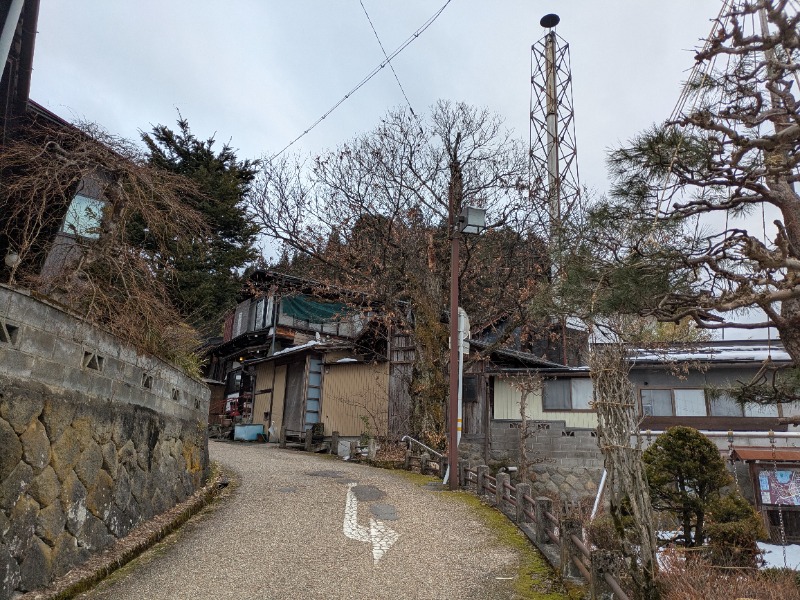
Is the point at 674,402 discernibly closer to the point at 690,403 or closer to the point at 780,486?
the point at 690,403

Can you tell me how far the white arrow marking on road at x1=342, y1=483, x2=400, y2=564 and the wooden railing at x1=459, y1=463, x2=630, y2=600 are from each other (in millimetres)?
2106

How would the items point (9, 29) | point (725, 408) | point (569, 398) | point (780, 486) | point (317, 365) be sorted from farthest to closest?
1. point (317, 365)
2. point (569, 398)
3. point (725, 408)
4. point (780, 486)
5. point (9, 29)

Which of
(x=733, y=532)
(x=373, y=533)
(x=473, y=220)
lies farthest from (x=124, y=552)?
(x=473, y=220)

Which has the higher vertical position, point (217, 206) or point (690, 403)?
point (217, 206)

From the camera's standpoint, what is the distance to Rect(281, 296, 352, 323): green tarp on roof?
2670 cm

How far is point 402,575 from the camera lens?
650 centimetres

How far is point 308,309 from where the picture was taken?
Answer: 27.1 metres

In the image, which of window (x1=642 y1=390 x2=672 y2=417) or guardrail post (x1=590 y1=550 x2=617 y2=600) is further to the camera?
window (x1=642 y1=390 x2=672 y2=417)

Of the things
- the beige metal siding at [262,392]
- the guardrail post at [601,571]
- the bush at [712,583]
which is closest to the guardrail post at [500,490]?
the bush at [712,583]


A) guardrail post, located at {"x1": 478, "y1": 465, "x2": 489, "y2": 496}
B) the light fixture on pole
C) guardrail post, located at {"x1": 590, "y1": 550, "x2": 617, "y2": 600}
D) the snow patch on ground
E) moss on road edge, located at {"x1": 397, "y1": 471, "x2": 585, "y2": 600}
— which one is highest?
the light fixture on pole

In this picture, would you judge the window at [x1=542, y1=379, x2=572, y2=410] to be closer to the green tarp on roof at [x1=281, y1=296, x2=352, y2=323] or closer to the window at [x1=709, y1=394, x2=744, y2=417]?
the window at [x1=709, y1=394, x2=744, y2=417]

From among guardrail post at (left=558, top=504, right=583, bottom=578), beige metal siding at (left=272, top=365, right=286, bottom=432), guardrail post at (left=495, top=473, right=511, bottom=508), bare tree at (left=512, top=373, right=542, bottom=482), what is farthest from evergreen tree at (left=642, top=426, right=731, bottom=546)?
beige metal siding at (left=272, top=365, right=286, bottom=432)

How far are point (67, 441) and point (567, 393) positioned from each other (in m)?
17.8

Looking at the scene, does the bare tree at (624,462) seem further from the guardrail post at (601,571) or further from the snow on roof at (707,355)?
the snow on roof at (707,355)
